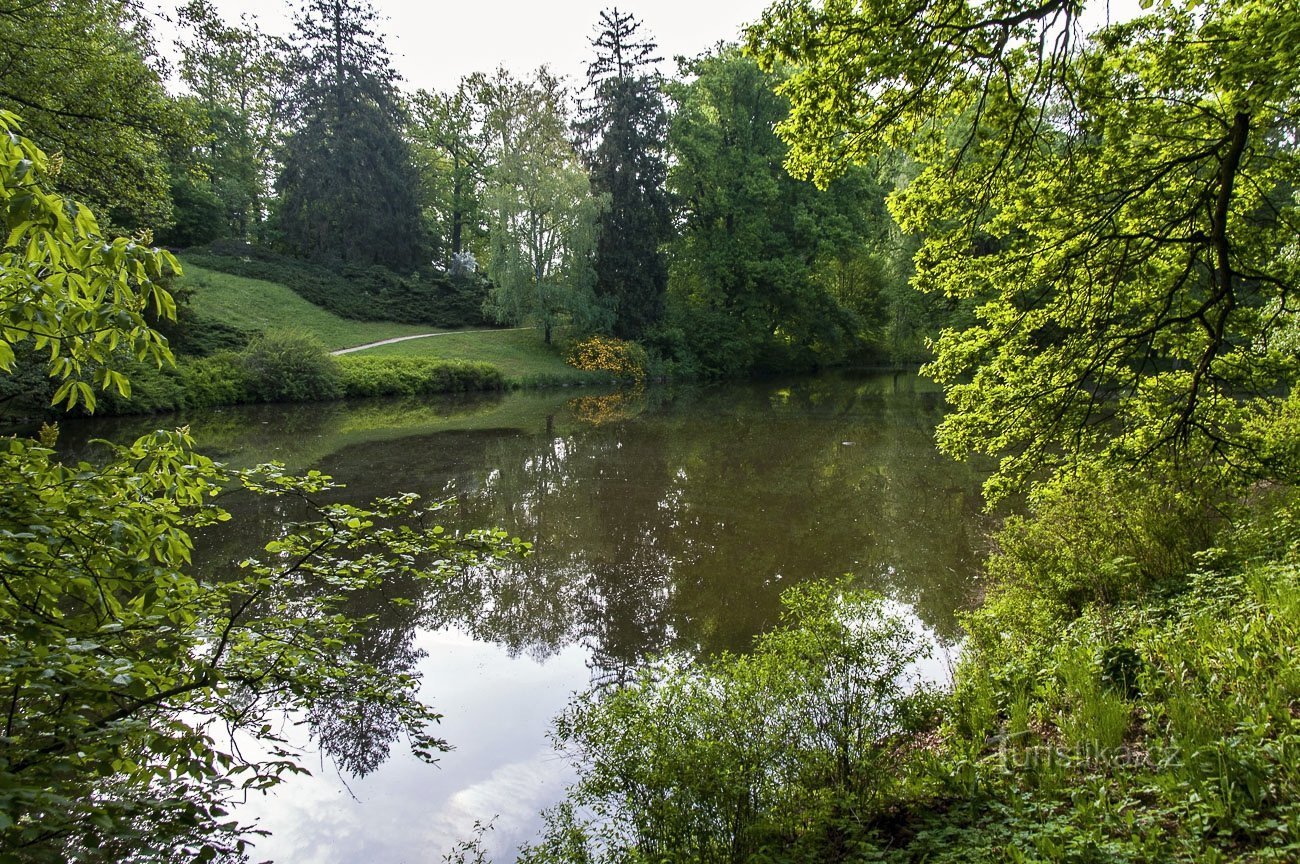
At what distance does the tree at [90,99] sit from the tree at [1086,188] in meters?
12.0

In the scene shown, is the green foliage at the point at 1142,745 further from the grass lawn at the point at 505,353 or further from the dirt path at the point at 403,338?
the dirt path at the point at 403,338

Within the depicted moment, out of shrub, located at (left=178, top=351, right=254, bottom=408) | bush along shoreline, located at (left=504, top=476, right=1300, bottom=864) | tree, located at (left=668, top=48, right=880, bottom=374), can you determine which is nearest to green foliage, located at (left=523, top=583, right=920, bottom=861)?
bush along shoreline, located at (left=504, top=476, right=1300, bottom=864)

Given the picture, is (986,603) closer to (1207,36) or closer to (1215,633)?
(1215,633)

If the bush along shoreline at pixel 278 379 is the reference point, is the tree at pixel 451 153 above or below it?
above

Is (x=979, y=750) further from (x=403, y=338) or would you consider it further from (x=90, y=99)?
(x=403, y=338)

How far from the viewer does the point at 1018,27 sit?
4.77 meters

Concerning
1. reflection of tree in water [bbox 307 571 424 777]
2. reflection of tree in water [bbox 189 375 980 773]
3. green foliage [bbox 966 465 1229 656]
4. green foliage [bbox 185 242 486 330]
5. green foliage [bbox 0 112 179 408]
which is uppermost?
green foliage [bbox 185 242 486 330]

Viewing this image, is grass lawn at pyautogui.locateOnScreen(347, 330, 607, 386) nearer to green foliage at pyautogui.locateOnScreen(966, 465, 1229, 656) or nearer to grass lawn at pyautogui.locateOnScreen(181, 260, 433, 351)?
grass lawn at pyautogui.locateOnScreen(181, 260, 433, 351)

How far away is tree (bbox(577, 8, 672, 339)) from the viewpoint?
114 feet

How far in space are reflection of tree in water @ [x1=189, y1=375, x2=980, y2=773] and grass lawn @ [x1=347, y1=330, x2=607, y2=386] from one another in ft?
41.2

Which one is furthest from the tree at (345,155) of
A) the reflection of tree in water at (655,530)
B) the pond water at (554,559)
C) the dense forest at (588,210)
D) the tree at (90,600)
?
the tree at (90,600)

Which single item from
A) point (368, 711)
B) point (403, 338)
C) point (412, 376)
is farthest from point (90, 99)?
point (403, 338)

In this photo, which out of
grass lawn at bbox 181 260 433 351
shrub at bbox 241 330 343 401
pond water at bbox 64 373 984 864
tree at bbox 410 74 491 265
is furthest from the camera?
tree at bbox 410 74 491 265

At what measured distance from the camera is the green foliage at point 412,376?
84.6 feet
